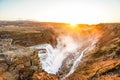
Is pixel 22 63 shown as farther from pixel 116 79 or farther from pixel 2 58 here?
pixel 116 79

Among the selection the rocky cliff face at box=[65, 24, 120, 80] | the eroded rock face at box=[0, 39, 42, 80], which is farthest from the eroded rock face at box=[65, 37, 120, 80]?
the eroded rock face at box=[0, 39, 42, 80]

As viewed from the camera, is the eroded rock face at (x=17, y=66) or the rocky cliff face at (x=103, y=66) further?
the rocky cliff face at (x=103, y=66)

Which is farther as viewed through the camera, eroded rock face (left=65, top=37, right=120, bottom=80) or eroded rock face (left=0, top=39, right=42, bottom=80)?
eroded rock face (left=65, top=37, right=120, bottom=80)

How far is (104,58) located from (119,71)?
8.03 meters

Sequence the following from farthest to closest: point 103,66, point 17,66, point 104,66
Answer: point 103,66, point 104,66, point 17,66

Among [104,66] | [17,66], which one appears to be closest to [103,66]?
[104,66]

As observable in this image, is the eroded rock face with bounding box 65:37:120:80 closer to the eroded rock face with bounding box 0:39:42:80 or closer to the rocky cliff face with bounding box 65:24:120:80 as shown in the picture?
the rocky cliff face with bounding box 65:24:120:80

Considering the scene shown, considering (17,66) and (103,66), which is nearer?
(17,66)

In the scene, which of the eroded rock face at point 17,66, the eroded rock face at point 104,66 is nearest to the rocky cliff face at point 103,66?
the eroded rock face at point 104,66

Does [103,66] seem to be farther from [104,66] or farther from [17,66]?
[17,66]

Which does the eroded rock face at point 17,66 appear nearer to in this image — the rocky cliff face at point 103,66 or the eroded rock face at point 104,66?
the rocky cliff face at point 103,66

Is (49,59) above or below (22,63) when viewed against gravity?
below

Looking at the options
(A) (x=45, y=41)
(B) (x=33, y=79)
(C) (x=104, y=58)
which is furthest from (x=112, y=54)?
(A) (x=45, y=41)

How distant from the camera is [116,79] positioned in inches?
961
